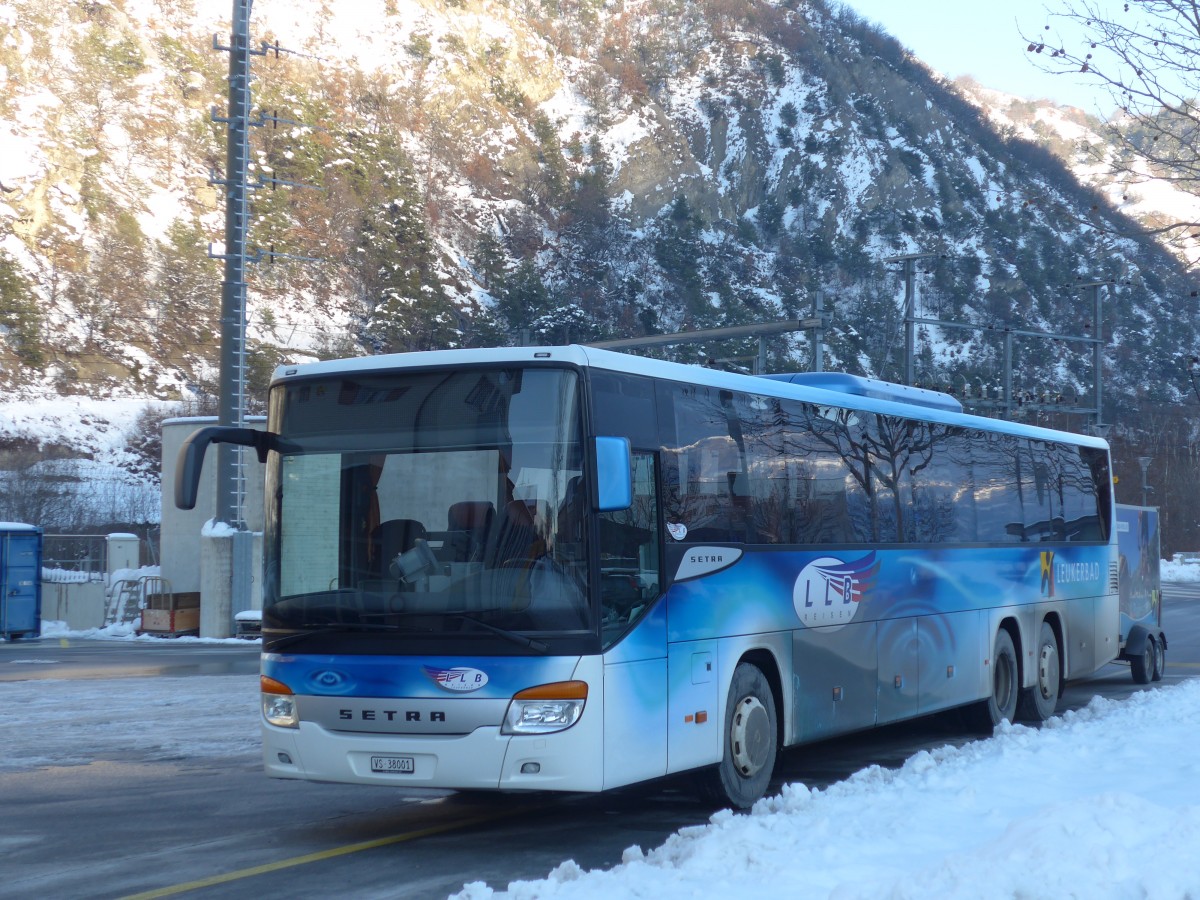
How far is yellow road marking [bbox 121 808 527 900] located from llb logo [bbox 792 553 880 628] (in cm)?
243

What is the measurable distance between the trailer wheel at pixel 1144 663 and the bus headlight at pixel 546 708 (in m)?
12.5

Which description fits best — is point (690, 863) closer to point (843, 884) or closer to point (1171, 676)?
point (843, 884)

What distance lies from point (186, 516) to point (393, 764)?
25962 millimetres

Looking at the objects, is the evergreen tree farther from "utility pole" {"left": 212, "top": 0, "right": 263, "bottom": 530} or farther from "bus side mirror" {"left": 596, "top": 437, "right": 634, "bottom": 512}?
"bus side mirror" {"left": 596, "top": 437, "right": 634, "bottom": 512}

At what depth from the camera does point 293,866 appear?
7.64 meters

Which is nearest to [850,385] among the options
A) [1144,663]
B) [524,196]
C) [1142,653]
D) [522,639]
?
[522,639]

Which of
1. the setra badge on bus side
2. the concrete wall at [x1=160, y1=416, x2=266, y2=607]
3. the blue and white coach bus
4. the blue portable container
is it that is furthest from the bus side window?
the blue portable container

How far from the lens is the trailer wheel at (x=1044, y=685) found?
48.3ft

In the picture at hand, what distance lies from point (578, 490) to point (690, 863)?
218 centimetres

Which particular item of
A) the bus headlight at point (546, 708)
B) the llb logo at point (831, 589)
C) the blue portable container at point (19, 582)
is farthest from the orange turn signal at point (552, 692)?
the blue portable container at point (19, 582)

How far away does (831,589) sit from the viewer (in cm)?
1069

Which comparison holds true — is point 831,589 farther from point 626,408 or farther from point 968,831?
point 968,831

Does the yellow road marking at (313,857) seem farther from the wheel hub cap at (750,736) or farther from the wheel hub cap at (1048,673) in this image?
the wheel hub cap at (1048,673)

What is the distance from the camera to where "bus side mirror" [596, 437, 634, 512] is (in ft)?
25.7
